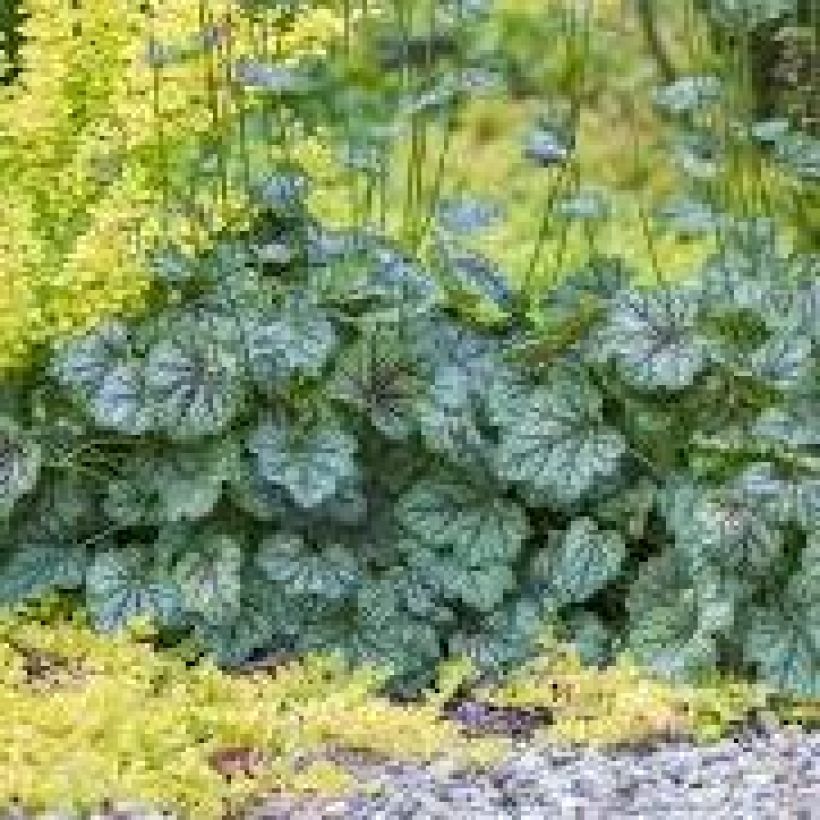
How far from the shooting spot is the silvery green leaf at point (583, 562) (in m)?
4.52

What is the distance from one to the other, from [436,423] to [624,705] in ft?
2.12

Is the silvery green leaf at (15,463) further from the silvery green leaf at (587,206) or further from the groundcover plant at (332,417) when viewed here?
the silvery green leaf at (587,206)

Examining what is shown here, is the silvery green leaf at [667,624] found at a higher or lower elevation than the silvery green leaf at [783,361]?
lower

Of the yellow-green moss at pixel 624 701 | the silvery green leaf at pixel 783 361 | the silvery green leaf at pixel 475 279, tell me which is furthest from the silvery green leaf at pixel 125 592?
the silvery green leaf at pixel 783 361

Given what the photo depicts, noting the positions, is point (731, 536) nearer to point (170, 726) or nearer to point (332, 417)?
point (332, 417)

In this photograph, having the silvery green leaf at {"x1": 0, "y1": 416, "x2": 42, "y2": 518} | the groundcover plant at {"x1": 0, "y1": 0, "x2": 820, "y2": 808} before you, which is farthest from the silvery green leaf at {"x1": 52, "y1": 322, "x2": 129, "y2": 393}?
the silvery green leaf at {"x1": 0, "y1": 416, "x2": 42, "y2": 518}

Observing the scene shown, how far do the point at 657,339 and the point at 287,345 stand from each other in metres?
0.66

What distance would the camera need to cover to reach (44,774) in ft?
12.2

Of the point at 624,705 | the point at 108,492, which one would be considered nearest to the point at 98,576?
the point at 108,492

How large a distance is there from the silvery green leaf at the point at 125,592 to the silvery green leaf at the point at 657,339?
2.94ft

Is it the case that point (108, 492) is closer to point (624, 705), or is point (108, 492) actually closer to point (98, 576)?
point (98, 576)

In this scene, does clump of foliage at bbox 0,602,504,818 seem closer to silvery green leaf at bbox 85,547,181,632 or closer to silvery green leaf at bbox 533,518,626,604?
silvery green leaf at bbox 85,547,181,632

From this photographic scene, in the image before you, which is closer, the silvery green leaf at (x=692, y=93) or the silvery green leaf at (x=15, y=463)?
the silvery green leaf at (x=15, y=463)

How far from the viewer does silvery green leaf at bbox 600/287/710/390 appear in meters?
4.49
